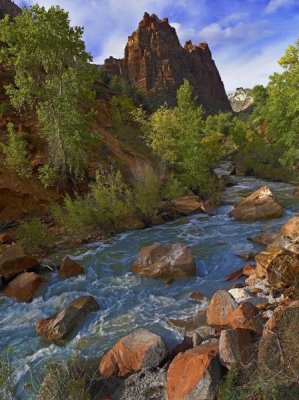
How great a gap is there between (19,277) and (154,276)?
391cm

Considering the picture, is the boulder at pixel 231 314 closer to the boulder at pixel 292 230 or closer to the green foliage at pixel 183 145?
the boulder at pixel 292 230

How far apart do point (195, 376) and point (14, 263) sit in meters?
7.78

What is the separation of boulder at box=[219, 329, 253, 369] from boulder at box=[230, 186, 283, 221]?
1097cm

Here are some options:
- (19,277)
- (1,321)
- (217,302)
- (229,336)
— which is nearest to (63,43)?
(19,277)

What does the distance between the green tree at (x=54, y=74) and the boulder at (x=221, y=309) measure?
11.6m

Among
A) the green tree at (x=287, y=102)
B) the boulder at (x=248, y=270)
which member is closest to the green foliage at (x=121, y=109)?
the green tree at (x=287, y=102)

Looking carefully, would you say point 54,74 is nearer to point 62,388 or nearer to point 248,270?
point 248,270

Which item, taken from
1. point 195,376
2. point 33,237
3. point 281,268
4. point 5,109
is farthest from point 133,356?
point 5,109

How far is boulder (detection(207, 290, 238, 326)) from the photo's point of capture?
23.2 ft

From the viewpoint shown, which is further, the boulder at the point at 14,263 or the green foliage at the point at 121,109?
the green foliage at the point at 121,109

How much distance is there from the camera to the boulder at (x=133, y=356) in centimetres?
604

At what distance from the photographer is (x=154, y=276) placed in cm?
1057

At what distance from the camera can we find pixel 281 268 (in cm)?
812

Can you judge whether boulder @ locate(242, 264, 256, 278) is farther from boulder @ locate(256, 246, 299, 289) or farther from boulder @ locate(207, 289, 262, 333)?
boulder @ locate(207, 289, 262, 333)
